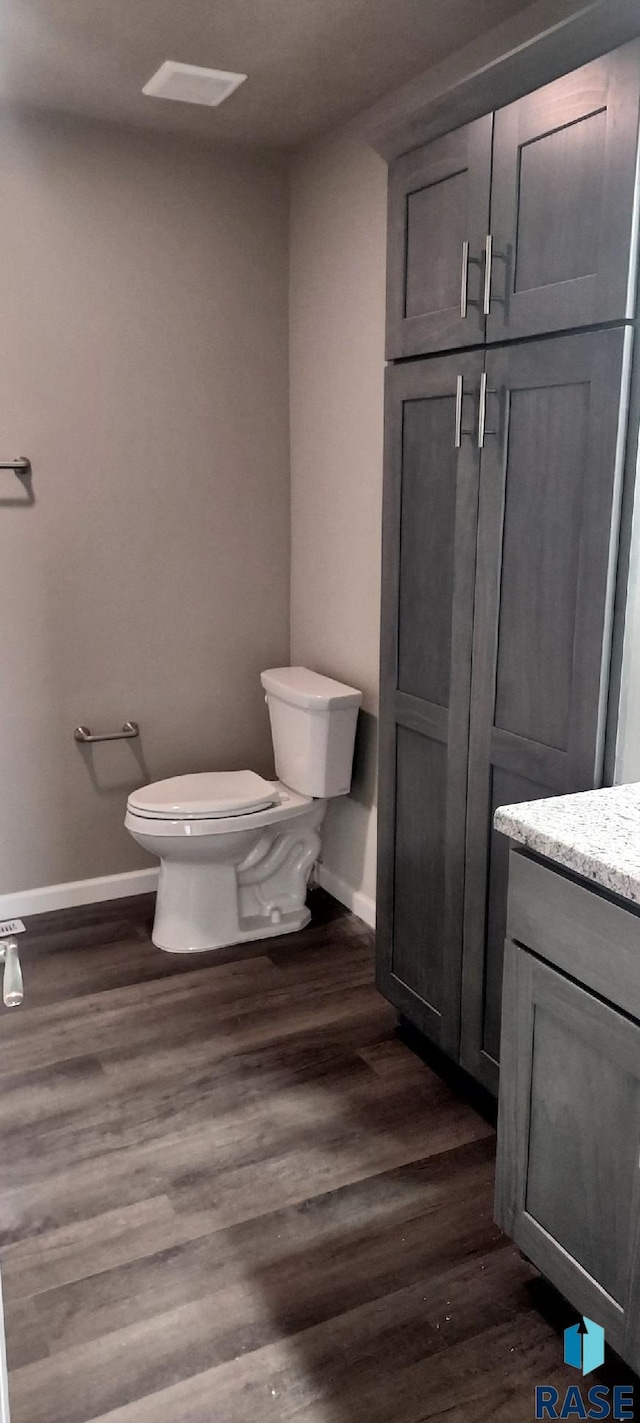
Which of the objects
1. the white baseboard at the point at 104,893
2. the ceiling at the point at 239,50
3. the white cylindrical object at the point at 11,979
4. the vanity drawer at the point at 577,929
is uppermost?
the ceiling at the point at 239,50

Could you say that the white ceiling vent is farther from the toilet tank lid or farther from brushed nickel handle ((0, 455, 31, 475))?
the toilet tank lid

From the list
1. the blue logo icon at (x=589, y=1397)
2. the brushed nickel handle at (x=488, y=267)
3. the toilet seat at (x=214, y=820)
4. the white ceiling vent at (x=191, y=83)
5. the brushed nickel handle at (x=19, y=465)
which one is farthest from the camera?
the brushed nickel handle at (x=19, y=465)

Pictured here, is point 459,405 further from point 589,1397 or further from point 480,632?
point 589,1397

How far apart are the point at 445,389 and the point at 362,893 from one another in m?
1.68

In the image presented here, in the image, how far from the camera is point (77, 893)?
3.27 meters

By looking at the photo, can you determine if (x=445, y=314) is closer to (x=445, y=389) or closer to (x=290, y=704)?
(x=445, y=389)

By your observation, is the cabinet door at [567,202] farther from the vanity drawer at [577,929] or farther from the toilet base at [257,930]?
the toilet base at [257,930]

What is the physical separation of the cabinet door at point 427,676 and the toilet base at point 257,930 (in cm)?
70

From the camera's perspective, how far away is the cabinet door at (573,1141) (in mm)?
1400

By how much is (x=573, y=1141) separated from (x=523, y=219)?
4.99ft

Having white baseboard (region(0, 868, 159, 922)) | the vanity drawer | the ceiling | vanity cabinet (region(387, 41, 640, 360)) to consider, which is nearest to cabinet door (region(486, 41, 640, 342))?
vanity cabinet (region(387, 41, 640, 360))


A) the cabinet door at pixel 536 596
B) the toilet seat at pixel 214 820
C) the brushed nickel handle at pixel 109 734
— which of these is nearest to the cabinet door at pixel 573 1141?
the cabinet door at pixel 536 596

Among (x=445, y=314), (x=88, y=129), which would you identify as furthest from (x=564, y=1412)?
(x=88, y=129)

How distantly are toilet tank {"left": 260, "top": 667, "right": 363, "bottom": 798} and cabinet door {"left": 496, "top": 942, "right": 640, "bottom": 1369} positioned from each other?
1391 mm
